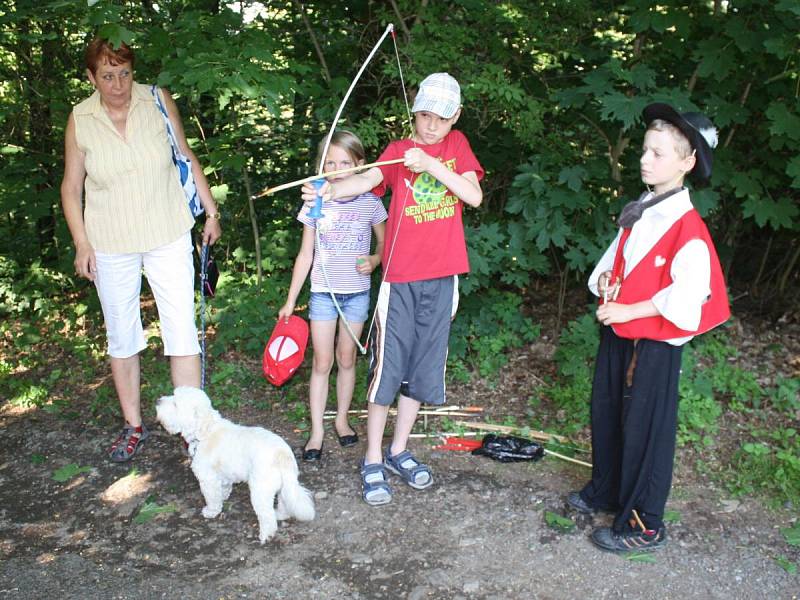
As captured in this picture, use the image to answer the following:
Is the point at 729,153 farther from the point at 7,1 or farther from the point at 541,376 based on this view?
the point at 7,1

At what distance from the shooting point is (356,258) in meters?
3.97

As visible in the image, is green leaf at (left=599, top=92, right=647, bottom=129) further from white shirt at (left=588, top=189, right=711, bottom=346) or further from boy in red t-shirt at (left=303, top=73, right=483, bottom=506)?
white shirt at (left=588, top=189, right=711, bottom=346)

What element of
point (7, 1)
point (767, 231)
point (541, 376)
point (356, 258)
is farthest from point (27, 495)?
point (767, 231)

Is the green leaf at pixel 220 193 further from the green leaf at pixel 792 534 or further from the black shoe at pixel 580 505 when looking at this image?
the green leaf at pixel 792 534

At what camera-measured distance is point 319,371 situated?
4.10m

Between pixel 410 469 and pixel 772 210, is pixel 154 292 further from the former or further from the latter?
pixel 772 210

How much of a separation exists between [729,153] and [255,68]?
340cm

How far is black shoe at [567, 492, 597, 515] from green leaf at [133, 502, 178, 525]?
205cm

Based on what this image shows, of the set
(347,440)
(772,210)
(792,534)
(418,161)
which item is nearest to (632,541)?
(792,534)

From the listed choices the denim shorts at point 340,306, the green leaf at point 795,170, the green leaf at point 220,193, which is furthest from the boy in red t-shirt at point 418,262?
the green leaf at point 220,193

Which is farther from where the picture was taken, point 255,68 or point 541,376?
point 541,376

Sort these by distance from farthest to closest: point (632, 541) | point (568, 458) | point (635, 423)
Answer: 1. point (568, 458)
2. point (632, 541)
3. point (635, 423)

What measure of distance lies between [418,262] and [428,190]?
0.37 meters

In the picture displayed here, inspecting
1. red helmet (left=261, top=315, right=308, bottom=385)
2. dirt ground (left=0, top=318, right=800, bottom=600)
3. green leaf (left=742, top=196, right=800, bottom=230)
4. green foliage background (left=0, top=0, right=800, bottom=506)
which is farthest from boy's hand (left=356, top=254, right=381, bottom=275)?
green leaf (left=742, top=196, right=800, bottom=230)
